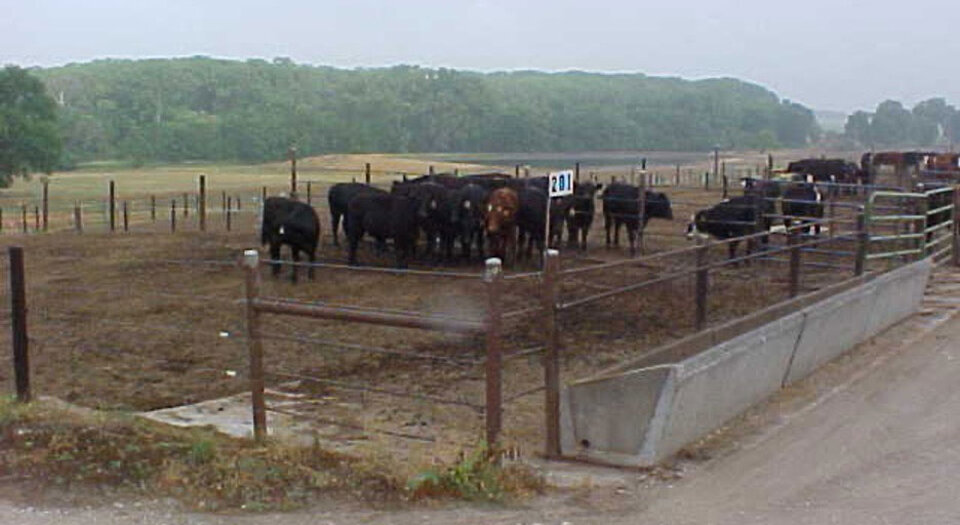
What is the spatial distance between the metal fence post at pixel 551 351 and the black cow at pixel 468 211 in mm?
12325

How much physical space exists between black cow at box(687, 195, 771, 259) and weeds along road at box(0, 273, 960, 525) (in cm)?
1064

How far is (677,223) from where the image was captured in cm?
2798

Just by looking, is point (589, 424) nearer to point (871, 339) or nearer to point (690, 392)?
point (690, 392)

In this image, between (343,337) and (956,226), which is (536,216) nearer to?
(956,226)

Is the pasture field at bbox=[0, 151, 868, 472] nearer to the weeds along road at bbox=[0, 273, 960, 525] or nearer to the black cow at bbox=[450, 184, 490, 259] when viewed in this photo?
the black cow at bbox=[450, 184, 490, 259]

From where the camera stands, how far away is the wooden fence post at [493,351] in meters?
6.91

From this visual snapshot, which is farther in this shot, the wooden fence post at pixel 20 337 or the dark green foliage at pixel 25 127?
the dark green foliage at pixel 25 127

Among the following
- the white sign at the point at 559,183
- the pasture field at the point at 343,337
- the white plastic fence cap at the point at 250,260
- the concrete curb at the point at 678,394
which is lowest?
the pasture field at the point at 343,337

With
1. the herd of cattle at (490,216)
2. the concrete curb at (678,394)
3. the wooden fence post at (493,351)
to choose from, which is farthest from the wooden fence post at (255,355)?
the herd of cattle at (490,216)

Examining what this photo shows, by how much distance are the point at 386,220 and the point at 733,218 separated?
20.4 ft

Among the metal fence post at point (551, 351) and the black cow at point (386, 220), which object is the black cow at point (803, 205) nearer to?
the black cow at point (386, 220)

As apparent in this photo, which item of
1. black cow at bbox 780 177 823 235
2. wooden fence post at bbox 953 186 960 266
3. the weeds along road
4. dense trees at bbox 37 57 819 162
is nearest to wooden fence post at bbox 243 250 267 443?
the weeds along road

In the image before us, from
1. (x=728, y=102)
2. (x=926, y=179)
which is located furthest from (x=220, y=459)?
(x=728, y=102)

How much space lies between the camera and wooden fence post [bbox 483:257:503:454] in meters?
6.91
